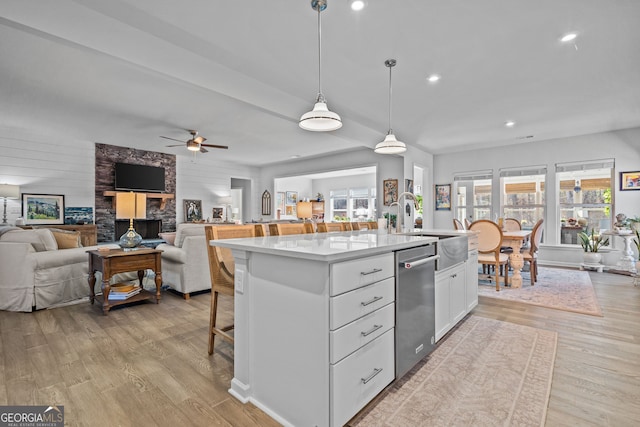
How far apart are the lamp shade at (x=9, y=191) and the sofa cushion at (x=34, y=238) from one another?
2800mm

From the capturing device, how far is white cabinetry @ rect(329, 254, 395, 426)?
4.43 feet

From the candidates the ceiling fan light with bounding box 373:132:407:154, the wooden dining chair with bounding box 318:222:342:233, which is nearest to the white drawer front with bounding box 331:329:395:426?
the wooden dining chair with bounding box 318:222:342:233


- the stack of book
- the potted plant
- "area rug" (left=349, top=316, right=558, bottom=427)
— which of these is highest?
the potted plant

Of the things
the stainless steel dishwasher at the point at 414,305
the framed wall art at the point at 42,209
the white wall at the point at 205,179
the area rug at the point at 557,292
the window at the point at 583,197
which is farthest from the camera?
the white wall at the point at 205,179

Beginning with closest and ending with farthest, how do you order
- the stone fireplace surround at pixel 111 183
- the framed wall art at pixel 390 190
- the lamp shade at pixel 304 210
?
the framed wall art at pixel 390 190, the stone fireplace surround at pixel 111 183, the lamp shade at pixel 304 210

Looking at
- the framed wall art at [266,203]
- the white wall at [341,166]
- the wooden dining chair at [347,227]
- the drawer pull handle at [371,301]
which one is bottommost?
the drawer pull handle at [371,301]

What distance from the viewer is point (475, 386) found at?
5.99 feet

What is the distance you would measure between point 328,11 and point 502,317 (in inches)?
130


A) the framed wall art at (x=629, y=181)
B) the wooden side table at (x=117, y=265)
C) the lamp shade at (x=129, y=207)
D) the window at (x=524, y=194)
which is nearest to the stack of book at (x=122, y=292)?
the wooden side table at (x=117, y=265)

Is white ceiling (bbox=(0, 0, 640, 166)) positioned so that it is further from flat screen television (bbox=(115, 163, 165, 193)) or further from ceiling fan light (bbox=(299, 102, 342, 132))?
flat screen television (bbox=(115, 163, 165, 193))

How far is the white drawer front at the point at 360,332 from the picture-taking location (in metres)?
1.34

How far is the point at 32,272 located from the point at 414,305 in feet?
12.9

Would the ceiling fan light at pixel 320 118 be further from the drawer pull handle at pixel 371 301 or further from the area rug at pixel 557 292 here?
the area rug at pixel 557 292

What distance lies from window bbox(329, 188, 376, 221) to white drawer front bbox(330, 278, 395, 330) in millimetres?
9490
